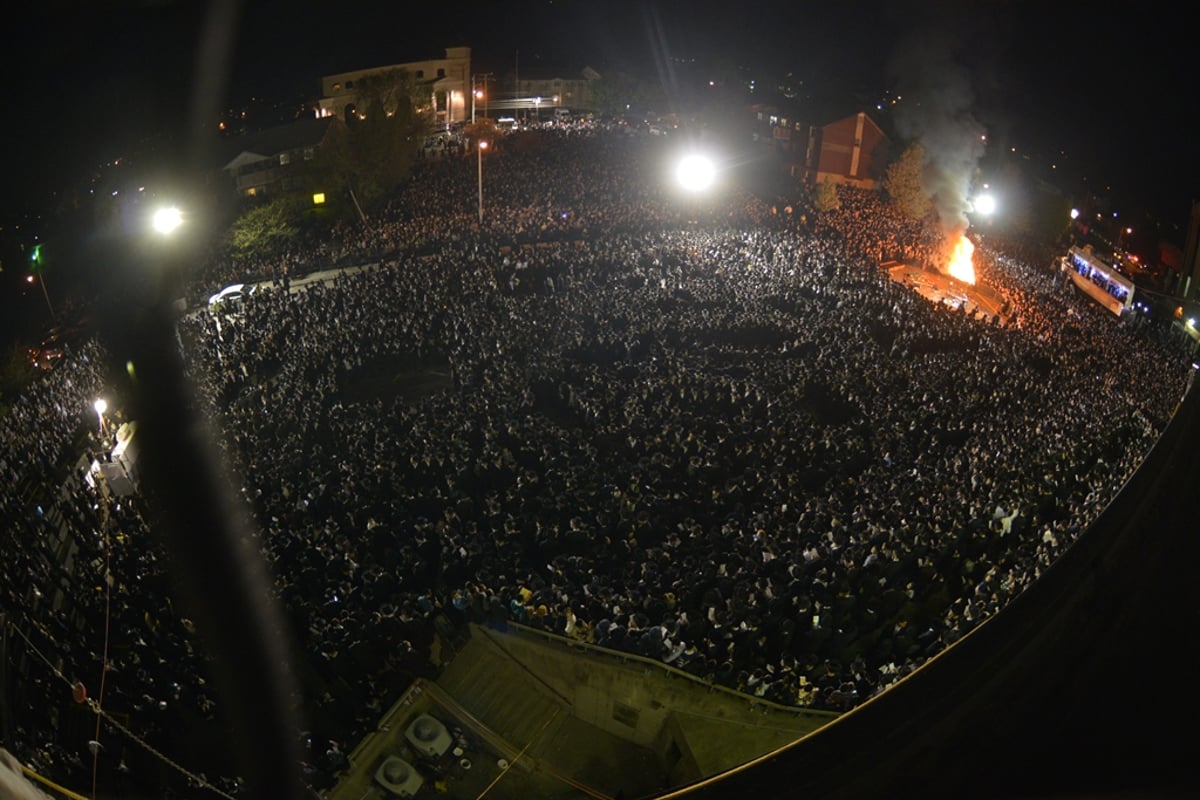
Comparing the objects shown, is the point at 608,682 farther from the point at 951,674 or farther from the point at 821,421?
the point at 821,421

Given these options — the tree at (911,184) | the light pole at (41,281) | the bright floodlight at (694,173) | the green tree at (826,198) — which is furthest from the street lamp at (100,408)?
the tree at (911,184)

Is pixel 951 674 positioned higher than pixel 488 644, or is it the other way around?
pixel 488 644

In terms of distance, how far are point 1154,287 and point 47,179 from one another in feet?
140

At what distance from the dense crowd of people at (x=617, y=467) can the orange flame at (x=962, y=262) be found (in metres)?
3.07

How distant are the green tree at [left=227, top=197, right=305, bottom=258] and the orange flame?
21877 millimetres

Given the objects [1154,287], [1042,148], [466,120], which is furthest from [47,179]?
[1042,148]

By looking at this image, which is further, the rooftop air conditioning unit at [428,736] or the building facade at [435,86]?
the building facade at [435,86]

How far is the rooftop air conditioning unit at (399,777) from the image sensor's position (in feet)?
20.9

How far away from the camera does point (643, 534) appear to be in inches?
346

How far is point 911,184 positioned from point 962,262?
654cm

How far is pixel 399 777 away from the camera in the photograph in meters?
6.42

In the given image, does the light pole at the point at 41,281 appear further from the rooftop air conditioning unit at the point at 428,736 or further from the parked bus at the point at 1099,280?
the parked bus at the point at 1099,280

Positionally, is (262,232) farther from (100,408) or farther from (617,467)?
(617,467)

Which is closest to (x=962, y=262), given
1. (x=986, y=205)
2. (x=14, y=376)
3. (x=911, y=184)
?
(x=911, y=184)
